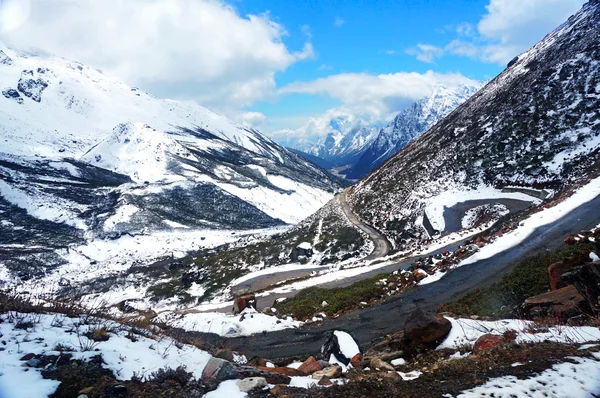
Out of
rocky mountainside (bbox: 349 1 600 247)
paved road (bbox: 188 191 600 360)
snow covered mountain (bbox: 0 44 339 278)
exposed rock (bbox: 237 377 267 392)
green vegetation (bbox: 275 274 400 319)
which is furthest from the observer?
snow covered mountain (bbox: 0 44 339 278)

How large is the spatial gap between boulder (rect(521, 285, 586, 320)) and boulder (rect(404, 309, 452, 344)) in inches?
93.9

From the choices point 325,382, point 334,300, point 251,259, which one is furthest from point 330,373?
point 251,259

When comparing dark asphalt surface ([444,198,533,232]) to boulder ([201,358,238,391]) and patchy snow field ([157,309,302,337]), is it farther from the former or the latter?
boulder ([201,358,238,391])

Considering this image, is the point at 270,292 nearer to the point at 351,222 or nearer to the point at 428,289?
the point at 428,289

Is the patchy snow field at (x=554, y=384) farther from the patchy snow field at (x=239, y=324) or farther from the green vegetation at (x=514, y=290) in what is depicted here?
the patchy snow field at (x=239, y=324)

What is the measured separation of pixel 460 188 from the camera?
5266 cm

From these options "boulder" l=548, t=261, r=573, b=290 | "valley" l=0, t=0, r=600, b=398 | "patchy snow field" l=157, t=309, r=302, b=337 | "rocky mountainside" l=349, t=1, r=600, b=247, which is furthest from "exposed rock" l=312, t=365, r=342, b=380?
"rocky mountainside" l=349, t=1, r=600, b=247

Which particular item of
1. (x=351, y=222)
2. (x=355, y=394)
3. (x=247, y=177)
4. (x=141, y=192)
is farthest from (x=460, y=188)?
(x=247, y=177)

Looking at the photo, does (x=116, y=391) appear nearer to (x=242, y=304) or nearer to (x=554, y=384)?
(x=554, y=384)

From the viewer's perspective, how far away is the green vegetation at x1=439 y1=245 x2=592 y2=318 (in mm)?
10883

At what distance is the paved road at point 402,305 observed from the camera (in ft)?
44.2

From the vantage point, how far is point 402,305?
52.2 ft

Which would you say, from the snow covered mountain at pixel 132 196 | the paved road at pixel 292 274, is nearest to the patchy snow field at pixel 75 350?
the paved road at pixel 292 274

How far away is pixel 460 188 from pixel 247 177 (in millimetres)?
140616
